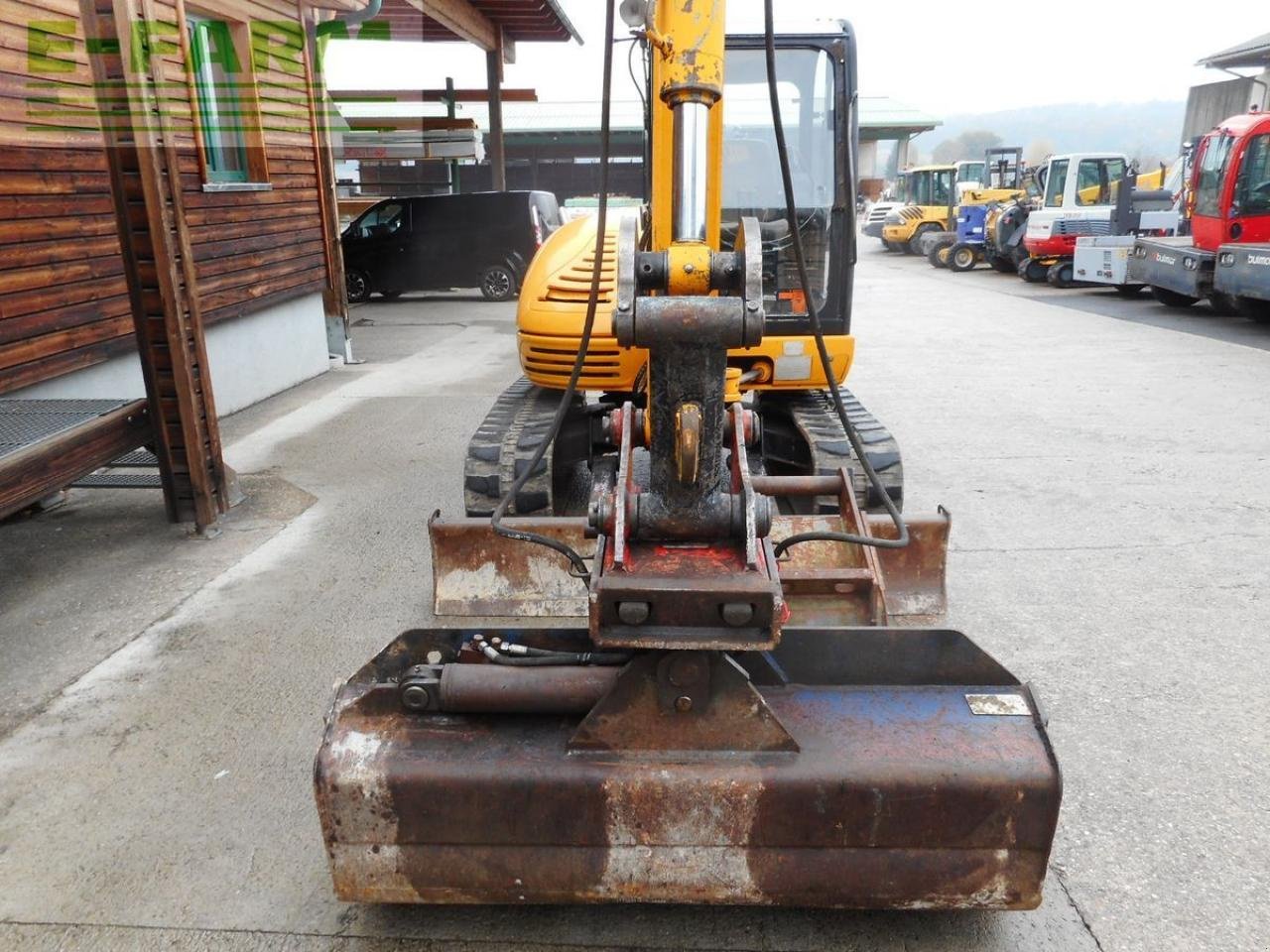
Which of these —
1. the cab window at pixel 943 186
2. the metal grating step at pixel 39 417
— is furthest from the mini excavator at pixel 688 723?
the cab window at pixel 943 186

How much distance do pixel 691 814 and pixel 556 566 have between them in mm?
1833

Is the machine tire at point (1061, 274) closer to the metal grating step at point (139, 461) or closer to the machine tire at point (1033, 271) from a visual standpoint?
the machine tire at point (1033, 271)

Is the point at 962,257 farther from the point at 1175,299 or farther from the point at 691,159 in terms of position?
the point at 691,159

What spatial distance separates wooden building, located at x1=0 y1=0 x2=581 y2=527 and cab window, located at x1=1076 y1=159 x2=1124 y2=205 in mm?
15243

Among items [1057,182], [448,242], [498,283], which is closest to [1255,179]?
[1057,182]

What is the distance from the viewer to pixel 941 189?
26.8 meters

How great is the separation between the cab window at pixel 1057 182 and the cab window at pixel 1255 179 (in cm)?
716

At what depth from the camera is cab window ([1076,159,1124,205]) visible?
1970 centimetres

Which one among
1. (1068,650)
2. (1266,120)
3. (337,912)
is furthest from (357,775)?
(1266,120)

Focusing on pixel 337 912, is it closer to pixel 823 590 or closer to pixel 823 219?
pixel 823 590

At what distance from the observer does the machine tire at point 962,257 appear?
23.0m

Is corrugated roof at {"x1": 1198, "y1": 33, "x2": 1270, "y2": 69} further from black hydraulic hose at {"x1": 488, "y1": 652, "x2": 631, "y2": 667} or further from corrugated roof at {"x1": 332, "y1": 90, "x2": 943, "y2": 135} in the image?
black hydraulic hose at {"x1": 488, "y1": 652, "x2": 631, "y2": 667}

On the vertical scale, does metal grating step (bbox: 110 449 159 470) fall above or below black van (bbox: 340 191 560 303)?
below

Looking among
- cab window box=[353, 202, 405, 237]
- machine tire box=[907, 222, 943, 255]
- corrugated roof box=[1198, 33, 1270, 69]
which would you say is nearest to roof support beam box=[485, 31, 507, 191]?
cab window box=[353, 202, 405, 237]
